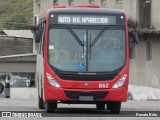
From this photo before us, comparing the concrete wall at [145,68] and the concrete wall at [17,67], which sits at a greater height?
the concrete wall at [145,68]

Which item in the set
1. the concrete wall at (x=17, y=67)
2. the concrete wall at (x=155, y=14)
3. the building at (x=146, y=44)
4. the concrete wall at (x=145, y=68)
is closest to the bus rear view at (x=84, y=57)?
the building at (x=146, y=44)

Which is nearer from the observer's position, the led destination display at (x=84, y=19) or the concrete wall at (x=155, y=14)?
the led destination display at (x=84, y=19)

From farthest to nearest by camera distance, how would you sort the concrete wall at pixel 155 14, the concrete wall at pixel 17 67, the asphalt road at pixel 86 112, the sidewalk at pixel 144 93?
1. the concrete wall at pixel 17 67
2. the concrete wall at pixel 155 14
3. the sidewalk at pixel 144 93
4. the asphalt road at pixel 86 112

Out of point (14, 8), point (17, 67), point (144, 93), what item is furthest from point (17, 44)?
point (14, 8)

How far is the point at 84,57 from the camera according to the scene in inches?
885

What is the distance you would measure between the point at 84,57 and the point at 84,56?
0.03 metres

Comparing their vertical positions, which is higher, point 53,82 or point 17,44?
point 53,82

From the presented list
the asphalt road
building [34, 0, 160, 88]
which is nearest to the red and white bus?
the asphalt road

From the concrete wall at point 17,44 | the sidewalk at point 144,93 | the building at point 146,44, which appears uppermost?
the building at point 146,44

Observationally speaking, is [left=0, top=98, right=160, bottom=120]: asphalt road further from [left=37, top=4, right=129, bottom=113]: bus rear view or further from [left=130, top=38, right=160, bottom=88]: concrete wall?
[left=130, top=38, right=160, bottom=88]: concrete wall

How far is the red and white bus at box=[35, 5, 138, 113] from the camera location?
72.3ft

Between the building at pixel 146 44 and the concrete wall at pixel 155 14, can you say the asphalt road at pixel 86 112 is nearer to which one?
the building at pixel 146 44

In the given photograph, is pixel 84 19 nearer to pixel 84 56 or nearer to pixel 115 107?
pixel 84 56

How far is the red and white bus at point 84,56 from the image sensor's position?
22.0 meters
